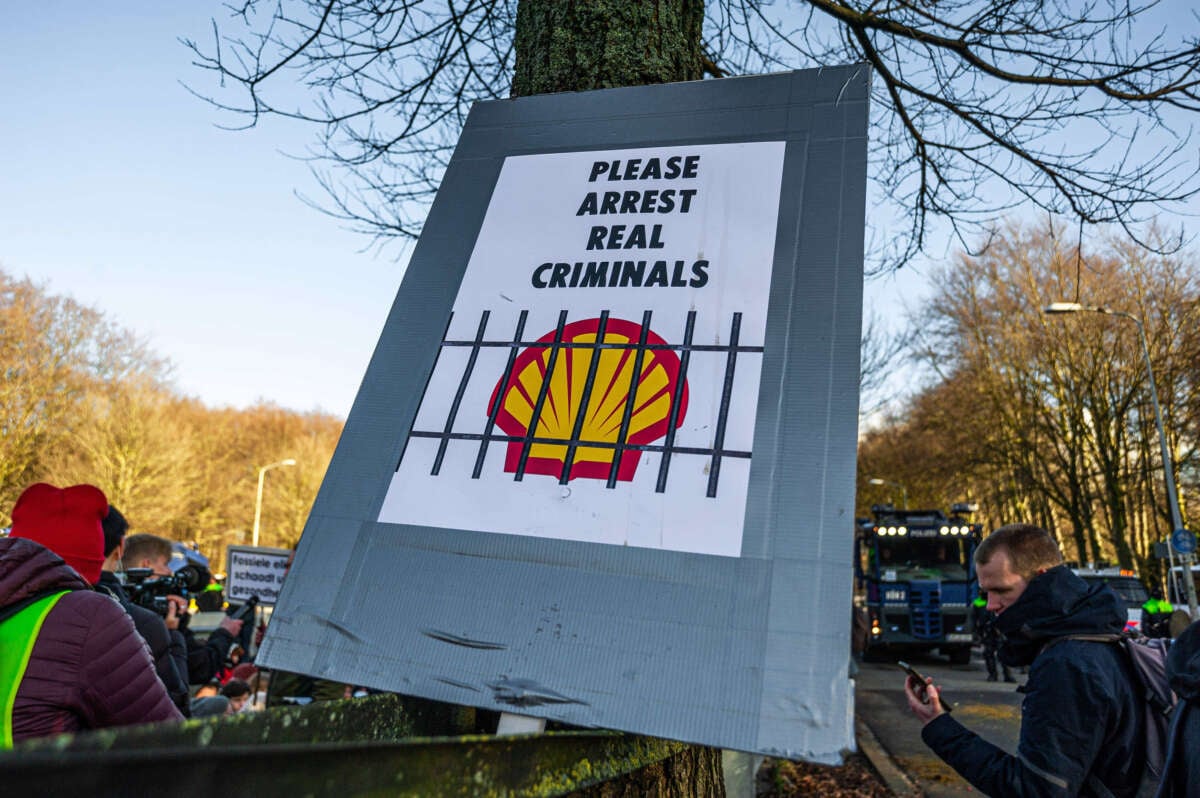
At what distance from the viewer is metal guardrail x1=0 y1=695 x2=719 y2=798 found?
0.56 meters

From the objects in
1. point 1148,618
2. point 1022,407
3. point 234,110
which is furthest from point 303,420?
point 234,110

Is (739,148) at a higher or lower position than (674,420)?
higher

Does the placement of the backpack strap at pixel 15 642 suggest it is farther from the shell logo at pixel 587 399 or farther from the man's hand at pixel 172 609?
the man's hand at pixel 172 609

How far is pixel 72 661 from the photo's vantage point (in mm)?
1534

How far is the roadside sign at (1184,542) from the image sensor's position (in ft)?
51.0

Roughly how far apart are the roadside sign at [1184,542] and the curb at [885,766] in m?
10.7

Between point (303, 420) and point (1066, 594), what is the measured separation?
6074 cm

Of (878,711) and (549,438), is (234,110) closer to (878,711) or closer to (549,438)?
(549,438)

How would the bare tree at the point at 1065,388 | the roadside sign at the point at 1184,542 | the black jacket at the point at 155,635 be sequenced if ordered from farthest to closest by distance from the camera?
the bare tree at the point at 1065,388 < the roadside sign at the point at 1184,542 < the black jacket at the point at 155,635

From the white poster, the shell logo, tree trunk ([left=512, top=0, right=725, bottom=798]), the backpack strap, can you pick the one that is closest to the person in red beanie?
the backpack strap

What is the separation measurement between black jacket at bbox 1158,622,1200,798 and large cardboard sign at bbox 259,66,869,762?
129 centimetres

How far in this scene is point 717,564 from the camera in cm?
116

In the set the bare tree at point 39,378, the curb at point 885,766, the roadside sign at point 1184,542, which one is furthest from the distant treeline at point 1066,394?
the bare tree at point 39,378

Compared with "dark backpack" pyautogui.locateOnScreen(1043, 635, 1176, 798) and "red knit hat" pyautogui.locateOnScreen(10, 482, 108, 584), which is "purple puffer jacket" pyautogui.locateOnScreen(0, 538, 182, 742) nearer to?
"red knit hat" pyautogui.locateOnScreen(10, 482, 108, 584)
